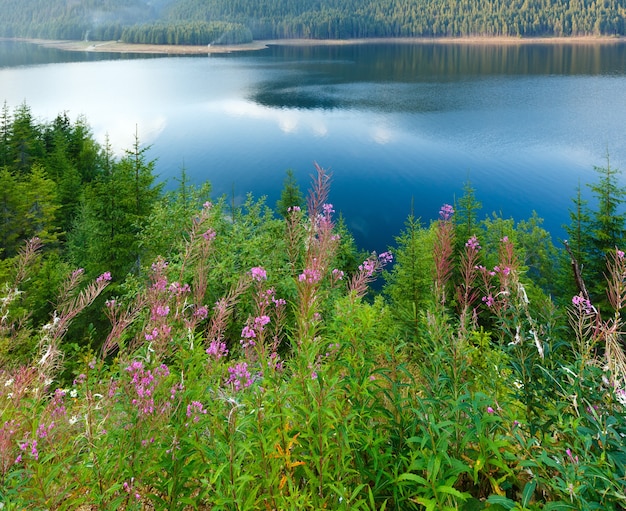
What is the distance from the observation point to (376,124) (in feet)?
191

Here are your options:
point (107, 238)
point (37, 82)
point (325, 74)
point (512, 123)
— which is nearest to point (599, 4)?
point (325, 74)

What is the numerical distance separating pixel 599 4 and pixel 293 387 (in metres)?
213

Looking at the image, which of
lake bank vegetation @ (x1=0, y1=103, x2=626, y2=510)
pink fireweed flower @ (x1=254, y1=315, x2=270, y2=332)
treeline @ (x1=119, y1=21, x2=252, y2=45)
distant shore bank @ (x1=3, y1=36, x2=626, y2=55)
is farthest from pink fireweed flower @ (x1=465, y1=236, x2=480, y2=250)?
treeline @ (x1=119, y1=21, x2=252, y2=45)

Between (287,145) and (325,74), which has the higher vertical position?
(325,74)

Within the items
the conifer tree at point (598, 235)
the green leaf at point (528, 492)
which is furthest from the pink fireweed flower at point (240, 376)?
the conifer tree at point (598, 235)

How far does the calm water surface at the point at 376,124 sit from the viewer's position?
40.8m

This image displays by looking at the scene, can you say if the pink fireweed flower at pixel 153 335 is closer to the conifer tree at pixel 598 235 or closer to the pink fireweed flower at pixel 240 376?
the pink fireweed flower at pixel 240 376

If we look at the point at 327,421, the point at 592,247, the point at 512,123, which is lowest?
the point at 592,247

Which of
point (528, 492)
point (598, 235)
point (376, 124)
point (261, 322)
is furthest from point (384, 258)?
point (376, 124)

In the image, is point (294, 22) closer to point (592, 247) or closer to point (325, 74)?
point (325, 74)

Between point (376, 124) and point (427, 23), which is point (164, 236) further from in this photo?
point (427, 23)

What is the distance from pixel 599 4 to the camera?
162500mm

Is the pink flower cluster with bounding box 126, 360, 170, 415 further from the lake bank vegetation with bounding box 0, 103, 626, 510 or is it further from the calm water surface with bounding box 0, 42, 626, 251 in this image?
the calm water surface with bounding box 0, 42, 626, 251

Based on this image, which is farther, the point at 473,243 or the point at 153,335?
the point at 473,243
